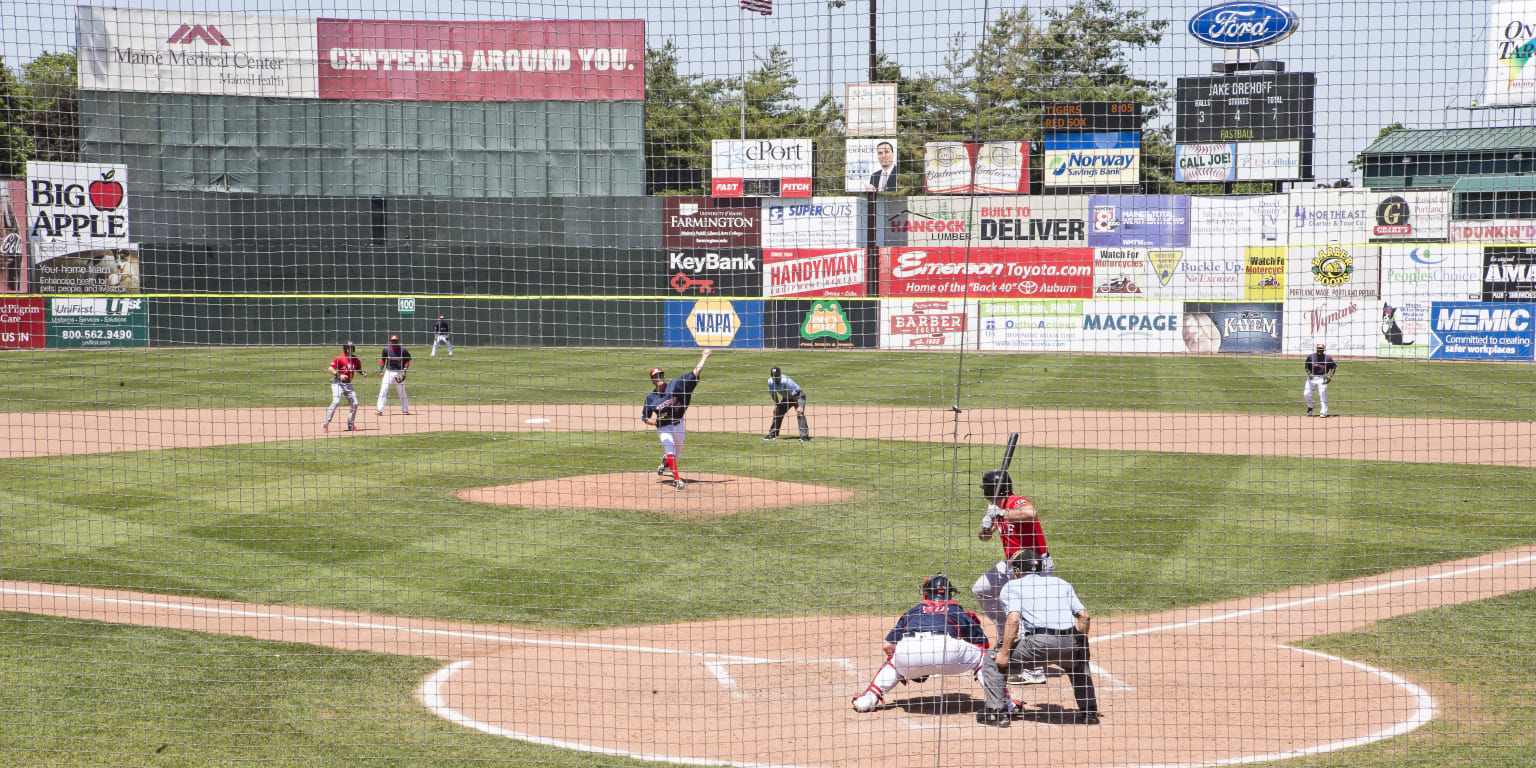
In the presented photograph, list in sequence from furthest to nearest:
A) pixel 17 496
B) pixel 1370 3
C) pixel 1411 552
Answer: pixel 17 496, pixel 1411 552, pixel 1370 3

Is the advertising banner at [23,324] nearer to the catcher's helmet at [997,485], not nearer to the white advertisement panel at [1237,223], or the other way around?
the white advertisement panel at [1237,223]

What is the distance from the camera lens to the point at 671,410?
1630 centimetres

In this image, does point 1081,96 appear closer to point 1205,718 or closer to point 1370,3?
point 1370,3

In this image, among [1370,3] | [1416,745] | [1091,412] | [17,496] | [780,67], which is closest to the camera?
[1416,745]

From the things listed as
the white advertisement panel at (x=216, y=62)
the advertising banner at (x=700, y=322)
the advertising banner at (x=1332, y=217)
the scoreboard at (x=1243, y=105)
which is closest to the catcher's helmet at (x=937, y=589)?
the white advertisement panel at (x=216, y=62)

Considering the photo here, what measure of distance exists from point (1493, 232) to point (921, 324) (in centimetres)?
2127

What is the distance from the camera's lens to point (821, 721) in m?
7.98

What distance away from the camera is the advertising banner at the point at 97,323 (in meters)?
37.8

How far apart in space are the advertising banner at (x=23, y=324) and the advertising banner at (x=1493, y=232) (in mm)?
46072

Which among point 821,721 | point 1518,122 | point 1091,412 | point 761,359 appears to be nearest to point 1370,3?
point 1518,122

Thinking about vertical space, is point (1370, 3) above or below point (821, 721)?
above

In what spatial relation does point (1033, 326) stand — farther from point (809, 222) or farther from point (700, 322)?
point (700, 322)

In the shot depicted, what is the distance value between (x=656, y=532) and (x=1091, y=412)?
15.7m

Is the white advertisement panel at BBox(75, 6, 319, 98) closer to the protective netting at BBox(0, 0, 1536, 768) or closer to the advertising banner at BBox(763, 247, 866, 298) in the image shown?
the protective netting at BBox(0, 0, 1536, 768)
